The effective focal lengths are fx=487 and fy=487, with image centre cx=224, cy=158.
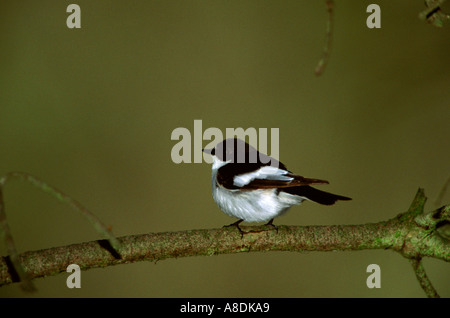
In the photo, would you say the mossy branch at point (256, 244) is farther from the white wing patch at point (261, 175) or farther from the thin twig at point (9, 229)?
the thin twig at point (9, 229)

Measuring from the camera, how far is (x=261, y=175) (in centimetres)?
307

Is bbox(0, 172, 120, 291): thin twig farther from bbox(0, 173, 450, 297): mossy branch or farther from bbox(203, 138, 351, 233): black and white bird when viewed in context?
bbox(203, 138, 351, 233): black and white bird

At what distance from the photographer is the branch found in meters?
2.33

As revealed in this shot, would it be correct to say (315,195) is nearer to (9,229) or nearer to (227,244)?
(227,244)

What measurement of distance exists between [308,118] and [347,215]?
3.84 feet

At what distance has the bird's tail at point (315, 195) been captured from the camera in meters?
2.67

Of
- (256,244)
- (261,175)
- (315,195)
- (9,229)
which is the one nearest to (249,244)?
(256,244)

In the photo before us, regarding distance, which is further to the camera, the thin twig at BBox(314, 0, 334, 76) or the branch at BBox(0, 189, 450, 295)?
the branch at BBox(0, 189, 450, 295)

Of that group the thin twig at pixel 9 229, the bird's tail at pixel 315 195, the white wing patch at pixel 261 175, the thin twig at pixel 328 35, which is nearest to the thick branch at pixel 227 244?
the bird's tail at pixel 315 195

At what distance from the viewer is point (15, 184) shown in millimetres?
5367

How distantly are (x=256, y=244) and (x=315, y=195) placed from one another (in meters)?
0.46

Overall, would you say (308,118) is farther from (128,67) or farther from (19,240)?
(19,240)

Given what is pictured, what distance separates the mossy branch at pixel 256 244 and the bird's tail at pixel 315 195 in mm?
207

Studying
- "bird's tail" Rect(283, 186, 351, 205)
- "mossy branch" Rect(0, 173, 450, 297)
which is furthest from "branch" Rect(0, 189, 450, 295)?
"bird's tail" Rect(283, 186, 351, 205)
